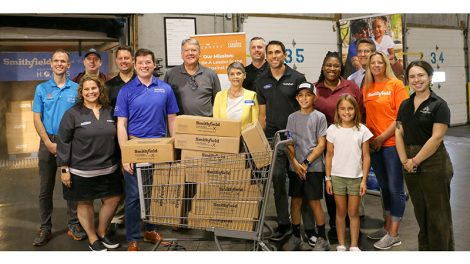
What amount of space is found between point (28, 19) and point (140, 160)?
4567 millimetres

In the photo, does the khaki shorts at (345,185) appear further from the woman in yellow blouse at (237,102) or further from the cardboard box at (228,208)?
the woman in yellow blouse at (237,102)

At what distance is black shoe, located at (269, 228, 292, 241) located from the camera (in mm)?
3430

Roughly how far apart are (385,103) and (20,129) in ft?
21.5

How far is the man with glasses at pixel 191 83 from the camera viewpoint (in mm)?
3506

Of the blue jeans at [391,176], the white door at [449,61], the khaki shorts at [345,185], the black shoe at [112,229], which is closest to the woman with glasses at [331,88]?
the blue jeans at [391,176]

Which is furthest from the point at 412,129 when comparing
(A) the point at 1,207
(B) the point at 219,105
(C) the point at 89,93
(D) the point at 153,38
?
(D) the point at 153,38

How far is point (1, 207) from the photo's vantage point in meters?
4.70

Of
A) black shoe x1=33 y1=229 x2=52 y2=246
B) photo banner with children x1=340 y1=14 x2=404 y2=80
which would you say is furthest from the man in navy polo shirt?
photo banner with children x1=340 y1=14 x2=404 y2=80

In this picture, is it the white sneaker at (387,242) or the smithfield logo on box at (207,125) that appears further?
the white sneaker at (387,242)

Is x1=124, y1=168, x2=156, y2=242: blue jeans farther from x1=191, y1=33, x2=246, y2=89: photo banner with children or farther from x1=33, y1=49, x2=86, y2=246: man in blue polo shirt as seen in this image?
x1=191, y1=33, x2=246, y2=89: photo banner with children

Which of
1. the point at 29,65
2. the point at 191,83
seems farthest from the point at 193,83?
the point at 29,65

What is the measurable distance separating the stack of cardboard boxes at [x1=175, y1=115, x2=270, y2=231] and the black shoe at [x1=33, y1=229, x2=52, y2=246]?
163 cm

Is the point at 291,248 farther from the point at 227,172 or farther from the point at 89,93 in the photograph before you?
the point at 89,93

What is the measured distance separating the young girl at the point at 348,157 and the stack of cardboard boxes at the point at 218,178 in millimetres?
692
